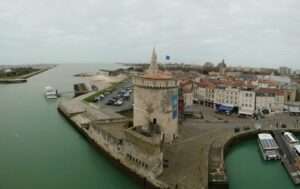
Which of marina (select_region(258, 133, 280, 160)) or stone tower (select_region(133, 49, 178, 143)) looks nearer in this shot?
stone tower (select_region(133, 49, 178, 143))

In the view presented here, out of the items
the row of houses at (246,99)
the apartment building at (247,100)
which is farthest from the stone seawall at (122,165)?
the apartment building at (247,100)

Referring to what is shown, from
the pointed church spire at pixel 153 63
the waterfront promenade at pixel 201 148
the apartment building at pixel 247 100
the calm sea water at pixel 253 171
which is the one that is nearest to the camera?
the waterfront promenade at pixel 201 148

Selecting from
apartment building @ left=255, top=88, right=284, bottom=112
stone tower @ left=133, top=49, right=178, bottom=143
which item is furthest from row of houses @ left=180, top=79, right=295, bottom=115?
stone tower @ left=133, top=49, right=178, bottom=143

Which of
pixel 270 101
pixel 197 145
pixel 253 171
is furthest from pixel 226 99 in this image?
pixel 197 145

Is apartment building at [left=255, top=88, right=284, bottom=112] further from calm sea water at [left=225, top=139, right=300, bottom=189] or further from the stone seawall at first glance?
the stone seawall

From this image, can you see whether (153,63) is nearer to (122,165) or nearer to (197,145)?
(197,145)

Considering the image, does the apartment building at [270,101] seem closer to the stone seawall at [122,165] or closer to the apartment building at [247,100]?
the apartment building at [247,100]
